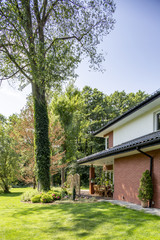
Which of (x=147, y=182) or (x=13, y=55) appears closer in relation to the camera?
(x=147, y=182)

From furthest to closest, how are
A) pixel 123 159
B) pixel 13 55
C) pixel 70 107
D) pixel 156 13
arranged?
1. pixel 70 107
2. pixel 13 55
3. pixel 123 159
4. pixel 156 13

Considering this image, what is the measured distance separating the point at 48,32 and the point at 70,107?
1109 cm

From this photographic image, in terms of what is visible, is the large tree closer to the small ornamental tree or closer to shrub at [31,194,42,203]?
shrub at [31,194,42,203]

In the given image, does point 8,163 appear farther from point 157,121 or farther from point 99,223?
point 99,223

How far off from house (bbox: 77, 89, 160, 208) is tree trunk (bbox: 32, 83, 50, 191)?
4.05 metres

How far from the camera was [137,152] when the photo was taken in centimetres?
1077

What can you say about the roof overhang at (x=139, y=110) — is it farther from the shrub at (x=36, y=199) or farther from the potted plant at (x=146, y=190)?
the shrub at (x=36, y=199)

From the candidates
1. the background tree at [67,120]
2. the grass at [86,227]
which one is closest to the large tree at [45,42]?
the grass at [86,227]

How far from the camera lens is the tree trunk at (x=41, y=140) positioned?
14.4 metres

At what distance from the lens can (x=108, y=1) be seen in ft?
42.8

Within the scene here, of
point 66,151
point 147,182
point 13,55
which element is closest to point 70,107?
point 66,151

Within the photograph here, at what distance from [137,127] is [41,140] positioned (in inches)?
260

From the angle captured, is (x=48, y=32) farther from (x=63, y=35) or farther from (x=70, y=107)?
(x=70, y=107)

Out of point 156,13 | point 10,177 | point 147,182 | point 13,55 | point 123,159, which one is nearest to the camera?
point 156,13
